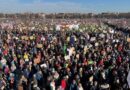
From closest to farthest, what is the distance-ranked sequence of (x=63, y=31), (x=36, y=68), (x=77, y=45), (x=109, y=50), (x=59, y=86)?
1. (x=59, y=86)
2. (x=36, y=68)
3. (x=109, y=50)
4. (x=77, y=45)
5. (x=63, y=31)

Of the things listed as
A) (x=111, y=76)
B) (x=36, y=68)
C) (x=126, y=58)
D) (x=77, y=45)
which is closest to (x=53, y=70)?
(x=36, y=68)

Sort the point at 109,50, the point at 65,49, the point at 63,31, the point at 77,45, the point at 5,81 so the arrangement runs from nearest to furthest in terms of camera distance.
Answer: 1. the point at 5,81
2. the point at 109,50
3. the point at 65,49
4. the point at 77,45
5. the point at 63,31

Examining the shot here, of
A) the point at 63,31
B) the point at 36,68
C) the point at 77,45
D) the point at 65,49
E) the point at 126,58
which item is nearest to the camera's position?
the point at 36,68

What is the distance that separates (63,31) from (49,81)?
33.8 meters

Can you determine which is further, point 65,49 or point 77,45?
point 77,45

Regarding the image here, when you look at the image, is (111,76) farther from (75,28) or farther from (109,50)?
(75,28)

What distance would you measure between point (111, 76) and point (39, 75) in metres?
3.54

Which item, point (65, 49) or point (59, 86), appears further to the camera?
point (65, 49)

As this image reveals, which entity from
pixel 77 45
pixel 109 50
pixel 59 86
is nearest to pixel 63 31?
pixel 77 45

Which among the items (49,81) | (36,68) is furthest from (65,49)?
(49,81)

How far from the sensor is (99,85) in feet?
76.5

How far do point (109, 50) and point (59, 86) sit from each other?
12845mm

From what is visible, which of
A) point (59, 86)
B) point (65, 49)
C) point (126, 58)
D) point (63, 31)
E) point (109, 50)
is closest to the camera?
point (59, 86)

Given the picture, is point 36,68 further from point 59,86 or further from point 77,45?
point 77,45
